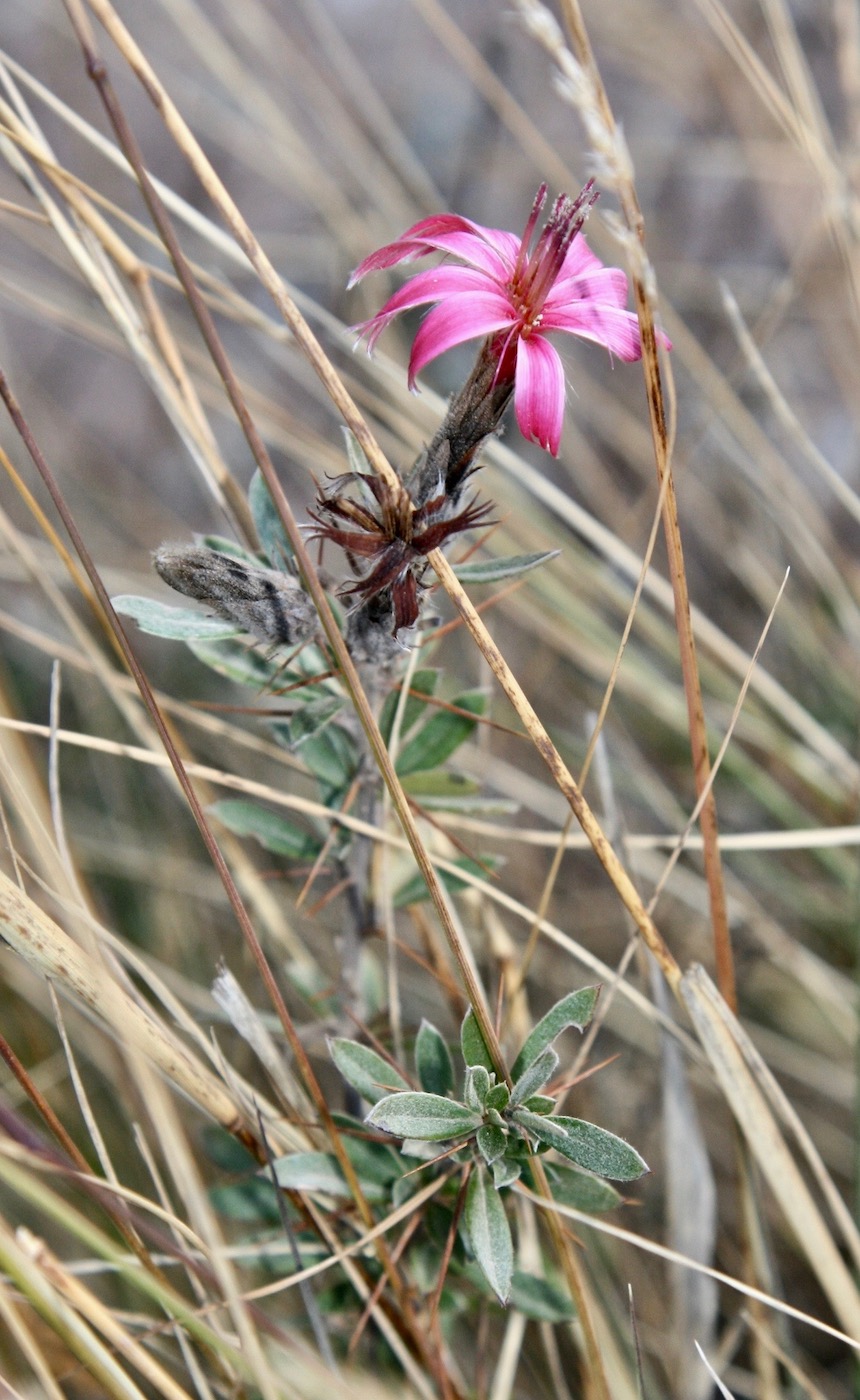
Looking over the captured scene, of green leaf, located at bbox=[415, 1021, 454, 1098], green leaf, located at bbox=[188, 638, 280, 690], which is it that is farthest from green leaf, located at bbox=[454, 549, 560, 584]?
green leaf, located at bbox=[415, 1021, 454, 1098]

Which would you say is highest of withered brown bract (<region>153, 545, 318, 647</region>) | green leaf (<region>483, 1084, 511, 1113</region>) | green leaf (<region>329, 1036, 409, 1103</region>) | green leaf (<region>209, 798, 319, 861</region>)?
withered brown bract (<region>153, 545, 318, 647</region>)

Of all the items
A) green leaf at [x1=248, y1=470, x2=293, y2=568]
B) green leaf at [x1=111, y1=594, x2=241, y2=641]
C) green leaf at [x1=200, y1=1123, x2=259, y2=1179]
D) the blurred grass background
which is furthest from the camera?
the blurred grass background

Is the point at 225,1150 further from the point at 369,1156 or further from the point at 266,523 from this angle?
the point at 266,523

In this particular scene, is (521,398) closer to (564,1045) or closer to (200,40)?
(564,1045)

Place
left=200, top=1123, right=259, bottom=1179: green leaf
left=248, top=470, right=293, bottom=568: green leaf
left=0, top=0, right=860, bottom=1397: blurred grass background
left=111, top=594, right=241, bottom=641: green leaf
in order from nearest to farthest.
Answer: left=111, top=594, right=241, bottom=641: green leaf
left=248, top=470, right=293, bottom=568: green leaf
left=200, top=1123, right=259, bottom=1179: green leaf
left=0, top=0, right=860, bottom=1397: blurred grass background

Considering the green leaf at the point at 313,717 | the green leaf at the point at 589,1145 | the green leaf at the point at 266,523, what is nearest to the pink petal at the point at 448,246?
the green leaf at the point at 266,523

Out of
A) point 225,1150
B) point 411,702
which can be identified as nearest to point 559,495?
point 411,702

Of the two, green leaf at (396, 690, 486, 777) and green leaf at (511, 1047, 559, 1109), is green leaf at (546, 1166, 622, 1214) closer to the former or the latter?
green leaf at (511, 1047, 559, 1109)
